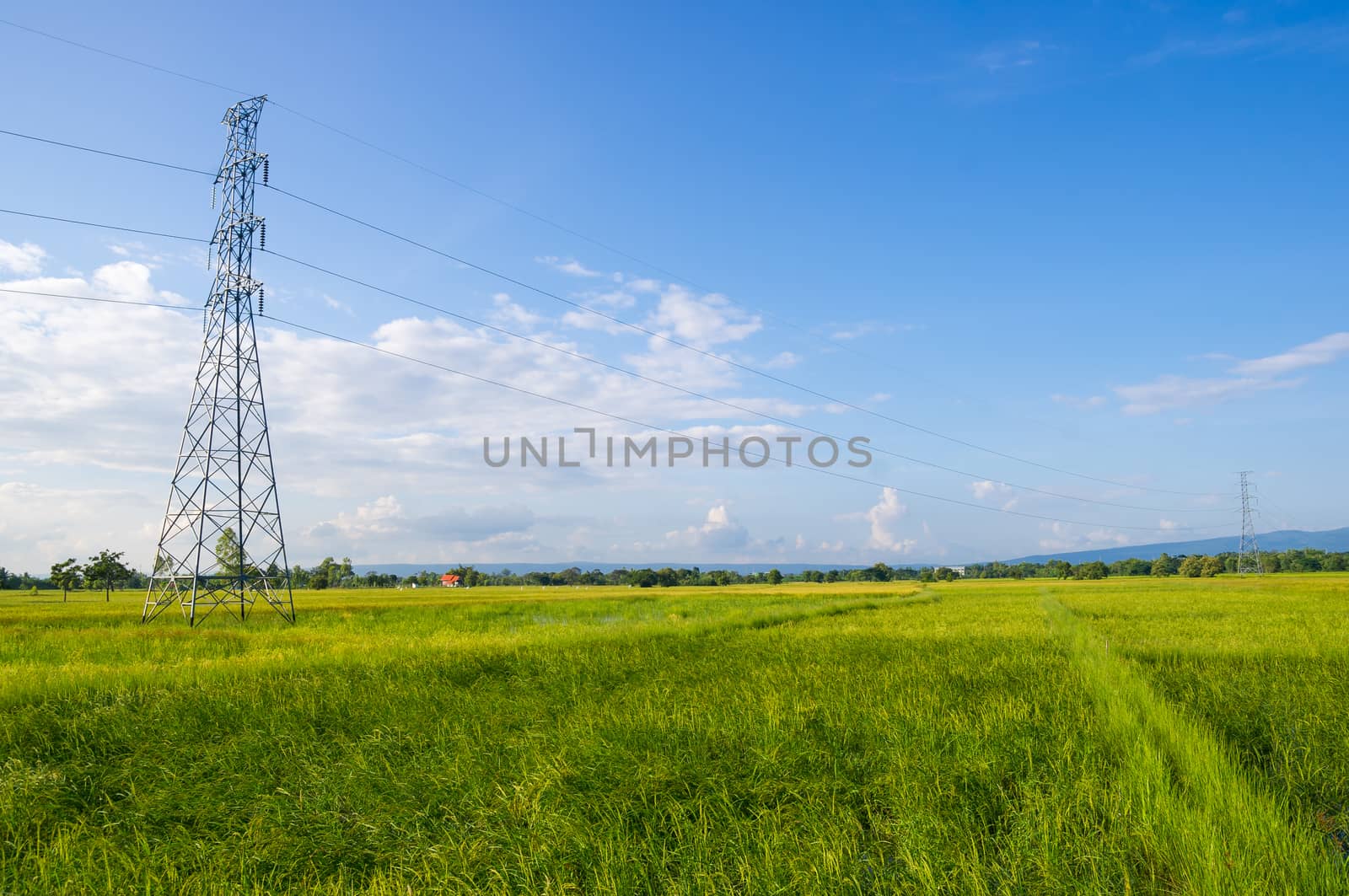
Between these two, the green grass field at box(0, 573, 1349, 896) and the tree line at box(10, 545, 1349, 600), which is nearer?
the green grass field at box(0, 573, 1349, 896)

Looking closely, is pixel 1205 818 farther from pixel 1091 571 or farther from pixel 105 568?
pixel 1091 571

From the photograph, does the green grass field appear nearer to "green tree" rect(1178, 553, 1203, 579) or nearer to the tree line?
the tree line

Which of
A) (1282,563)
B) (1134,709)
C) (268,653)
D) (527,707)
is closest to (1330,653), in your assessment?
(1134,709)

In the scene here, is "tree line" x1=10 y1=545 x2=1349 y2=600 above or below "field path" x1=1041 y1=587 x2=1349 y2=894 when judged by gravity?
below

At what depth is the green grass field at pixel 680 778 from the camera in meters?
4.77

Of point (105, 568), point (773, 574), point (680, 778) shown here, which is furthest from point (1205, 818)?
point (773, 574)

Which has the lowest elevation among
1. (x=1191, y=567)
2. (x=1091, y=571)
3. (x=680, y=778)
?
(x=1091, y=571)

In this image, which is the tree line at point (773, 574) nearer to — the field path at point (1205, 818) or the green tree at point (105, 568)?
the green tree at point (105, 568)

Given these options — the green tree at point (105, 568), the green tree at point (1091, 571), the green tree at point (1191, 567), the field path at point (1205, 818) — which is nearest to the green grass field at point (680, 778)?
the field path at point (1205, 818)

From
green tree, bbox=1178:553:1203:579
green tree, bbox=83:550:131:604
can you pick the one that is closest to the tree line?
green tree, bbox=1178:553:1203:579

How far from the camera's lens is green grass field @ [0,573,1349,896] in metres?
4.77

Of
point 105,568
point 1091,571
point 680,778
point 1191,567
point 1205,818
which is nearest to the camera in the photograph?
point 1205,818

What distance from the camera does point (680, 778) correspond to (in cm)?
633

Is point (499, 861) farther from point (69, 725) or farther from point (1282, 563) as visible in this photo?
point (1282, 563)
